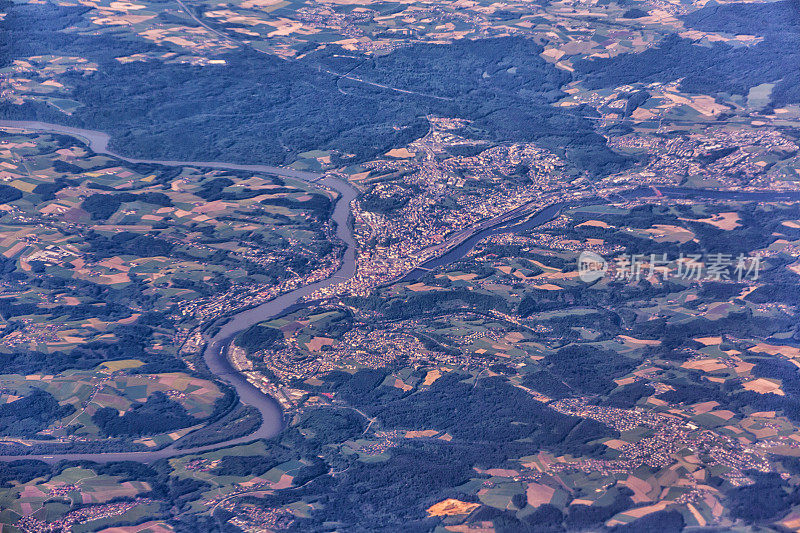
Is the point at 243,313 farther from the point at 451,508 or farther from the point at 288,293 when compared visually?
the point at 451,508

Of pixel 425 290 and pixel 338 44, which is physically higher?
pixel 338 44

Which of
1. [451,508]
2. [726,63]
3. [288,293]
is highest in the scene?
[726,63]

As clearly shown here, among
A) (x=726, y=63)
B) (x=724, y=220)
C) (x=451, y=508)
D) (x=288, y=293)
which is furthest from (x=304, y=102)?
(x=451, y=508)

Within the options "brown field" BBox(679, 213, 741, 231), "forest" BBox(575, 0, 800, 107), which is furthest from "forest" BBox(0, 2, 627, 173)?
"brown field" BBox(679, 213, 741, 231)

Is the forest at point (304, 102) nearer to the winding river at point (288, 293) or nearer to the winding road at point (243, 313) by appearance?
the winding road at point (243, 313)

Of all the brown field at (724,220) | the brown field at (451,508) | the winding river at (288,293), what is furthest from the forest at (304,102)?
the brown field at (451,508)

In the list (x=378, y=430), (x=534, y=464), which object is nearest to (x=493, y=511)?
(x=534, y=464)

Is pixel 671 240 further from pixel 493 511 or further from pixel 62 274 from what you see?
pixel 62 274

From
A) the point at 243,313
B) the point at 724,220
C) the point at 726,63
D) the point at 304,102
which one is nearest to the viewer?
the point at 243,313
